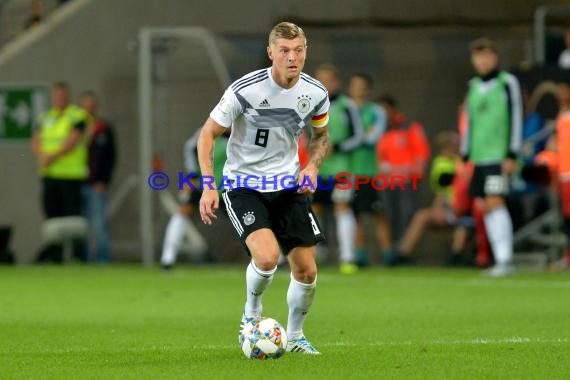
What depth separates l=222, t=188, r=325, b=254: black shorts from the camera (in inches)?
344

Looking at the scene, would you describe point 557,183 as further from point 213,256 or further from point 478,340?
point 478,340

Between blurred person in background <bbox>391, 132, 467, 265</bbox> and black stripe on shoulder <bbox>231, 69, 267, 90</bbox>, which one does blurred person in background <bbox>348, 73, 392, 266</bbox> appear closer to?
blurred person in background <bbox>391, 132, 467, 265</bbox>

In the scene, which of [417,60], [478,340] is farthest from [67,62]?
[478,340]

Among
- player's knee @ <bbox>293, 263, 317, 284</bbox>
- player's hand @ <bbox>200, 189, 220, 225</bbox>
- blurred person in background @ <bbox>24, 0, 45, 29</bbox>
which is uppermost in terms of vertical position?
blurred person in background @ <bbox>24, 0, 45, 29</bbox>

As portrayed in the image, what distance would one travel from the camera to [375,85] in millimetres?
20391

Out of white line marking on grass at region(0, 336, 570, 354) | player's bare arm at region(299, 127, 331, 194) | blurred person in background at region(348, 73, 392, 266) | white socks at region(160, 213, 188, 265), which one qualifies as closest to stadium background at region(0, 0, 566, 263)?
blurred person in background at region(348, 73, 392, 266)

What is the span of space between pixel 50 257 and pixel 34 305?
28.4ft

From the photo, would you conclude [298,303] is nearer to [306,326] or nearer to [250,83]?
[250,83]

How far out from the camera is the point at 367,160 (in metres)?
19.0

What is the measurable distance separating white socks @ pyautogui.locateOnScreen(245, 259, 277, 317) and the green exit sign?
1457 cm

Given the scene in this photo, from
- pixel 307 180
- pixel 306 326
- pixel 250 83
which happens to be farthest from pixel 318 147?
pixel 306 326

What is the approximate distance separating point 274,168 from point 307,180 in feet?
0.90

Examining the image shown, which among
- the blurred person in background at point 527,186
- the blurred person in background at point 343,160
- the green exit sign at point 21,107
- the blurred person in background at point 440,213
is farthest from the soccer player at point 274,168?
the green exit sign at point 21,107

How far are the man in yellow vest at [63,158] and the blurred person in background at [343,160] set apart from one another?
426 cm
